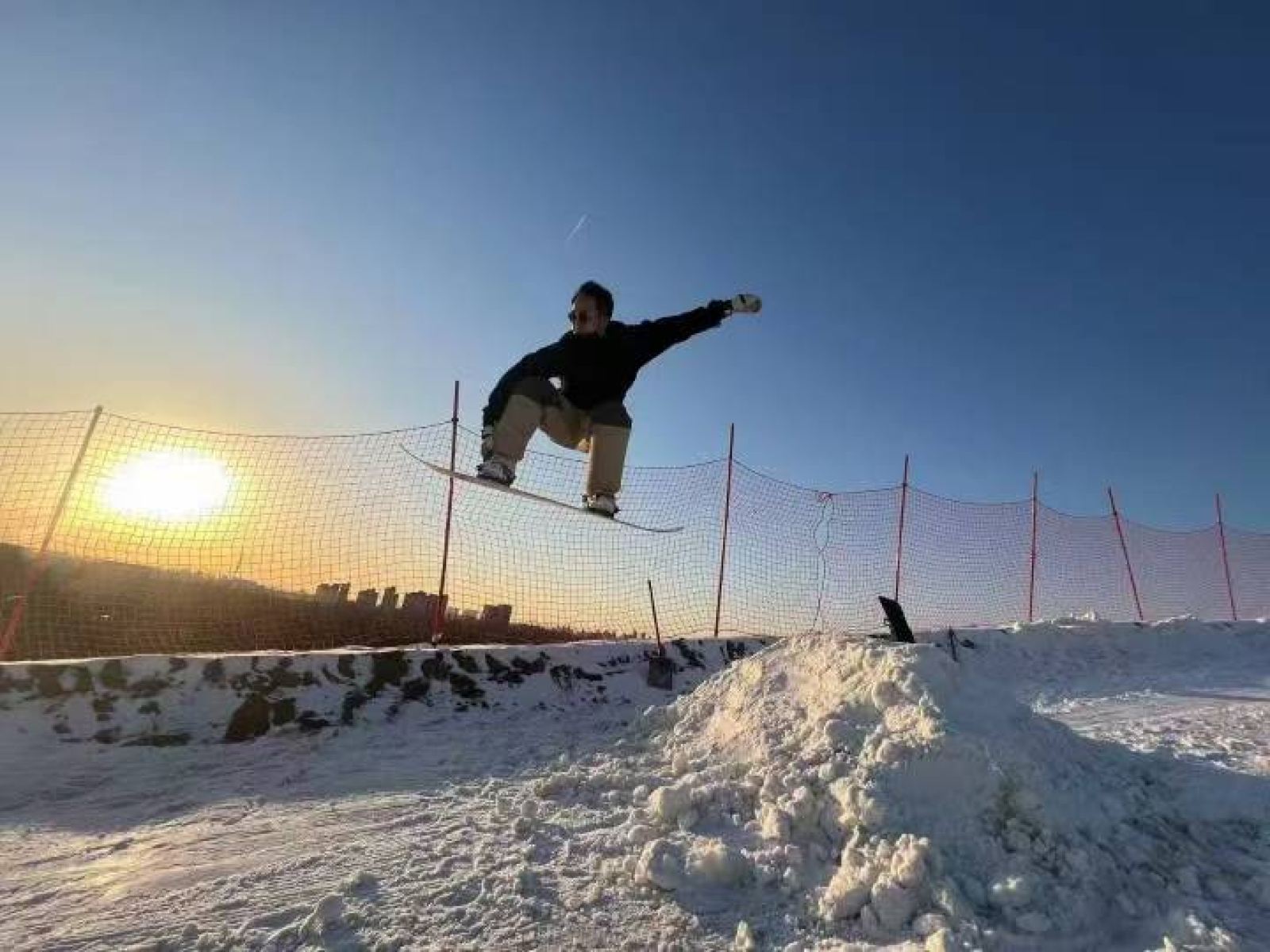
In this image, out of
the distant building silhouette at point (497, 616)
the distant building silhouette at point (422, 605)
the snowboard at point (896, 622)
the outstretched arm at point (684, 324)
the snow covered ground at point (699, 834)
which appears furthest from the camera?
the distant building silhouette at point (497, 616)

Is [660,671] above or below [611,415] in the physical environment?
below

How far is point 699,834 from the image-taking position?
7.68 feet

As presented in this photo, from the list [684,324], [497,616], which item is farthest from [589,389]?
[497,616]

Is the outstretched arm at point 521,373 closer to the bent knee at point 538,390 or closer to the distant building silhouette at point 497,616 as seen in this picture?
the bent knee at point 538,390

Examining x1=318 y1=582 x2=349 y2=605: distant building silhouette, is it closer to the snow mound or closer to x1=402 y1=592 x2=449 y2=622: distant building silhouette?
x1=402 y1=592 x2=449 y2=622: distant building silhouette

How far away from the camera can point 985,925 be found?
1.76 m

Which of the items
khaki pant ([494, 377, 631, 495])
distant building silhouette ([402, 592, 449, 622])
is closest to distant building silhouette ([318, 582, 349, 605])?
distant building silhouette ([402, 592, 449, 622])

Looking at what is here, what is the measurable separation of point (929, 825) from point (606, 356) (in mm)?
3769

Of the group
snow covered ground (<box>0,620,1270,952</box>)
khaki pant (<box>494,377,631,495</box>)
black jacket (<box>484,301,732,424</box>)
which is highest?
black jacket (<box>484,301,732,424</box>)

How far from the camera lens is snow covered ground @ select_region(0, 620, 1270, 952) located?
6.04 ft

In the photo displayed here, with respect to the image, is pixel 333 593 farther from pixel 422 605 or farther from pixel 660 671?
pixel 660 671

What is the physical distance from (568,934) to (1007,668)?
23.9 ft

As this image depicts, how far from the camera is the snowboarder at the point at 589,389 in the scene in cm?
501

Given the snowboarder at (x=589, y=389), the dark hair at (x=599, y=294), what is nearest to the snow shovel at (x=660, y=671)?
the snowboarder at (x=589, y=389)
